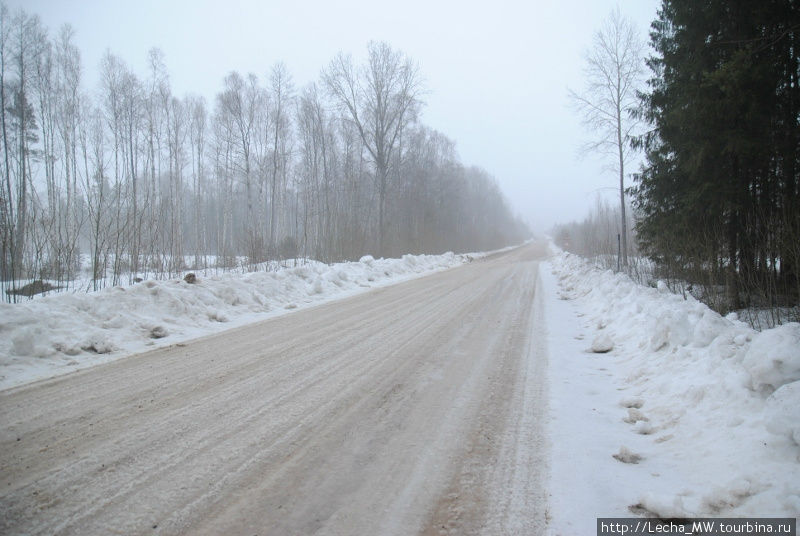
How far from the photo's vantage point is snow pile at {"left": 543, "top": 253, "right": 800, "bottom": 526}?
228cm

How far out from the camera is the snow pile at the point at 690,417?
2.28 meters

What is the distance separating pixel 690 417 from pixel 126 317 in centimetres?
785

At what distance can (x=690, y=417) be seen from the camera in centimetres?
327

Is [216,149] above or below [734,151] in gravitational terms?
above

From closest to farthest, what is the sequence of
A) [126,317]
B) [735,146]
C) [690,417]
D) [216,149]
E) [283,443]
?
[283,443] → [690,417] → [126,317] → [735,146] → [216,149]

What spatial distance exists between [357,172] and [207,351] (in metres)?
31.2

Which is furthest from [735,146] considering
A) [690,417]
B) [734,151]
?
[690,417]

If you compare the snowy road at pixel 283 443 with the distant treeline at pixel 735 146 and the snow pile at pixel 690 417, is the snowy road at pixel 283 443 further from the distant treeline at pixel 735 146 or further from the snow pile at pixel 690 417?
the distant treeline at pixel 735 146

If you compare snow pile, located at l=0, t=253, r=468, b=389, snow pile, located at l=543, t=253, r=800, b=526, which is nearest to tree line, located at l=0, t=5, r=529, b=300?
snow pile, located at l=0, t=253, r=468, b=389

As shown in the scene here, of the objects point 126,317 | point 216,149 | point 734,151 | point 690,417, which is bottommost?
point 690,417

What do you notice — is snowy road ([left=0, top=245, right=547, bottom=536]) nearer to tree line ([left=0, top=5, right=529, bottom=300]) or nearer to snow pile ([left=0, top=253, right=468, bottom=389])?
snow pile ([left=0, top=253, right=468, bottom=389])

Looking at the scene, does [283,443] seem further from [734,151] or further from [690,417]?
[734,151]

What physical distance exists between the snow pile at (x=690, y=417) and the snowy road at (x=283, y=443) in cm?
46

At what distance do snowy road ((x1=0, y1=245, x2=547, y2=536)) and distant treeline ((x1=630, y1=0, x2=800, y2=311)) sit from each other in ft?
15.7
